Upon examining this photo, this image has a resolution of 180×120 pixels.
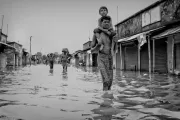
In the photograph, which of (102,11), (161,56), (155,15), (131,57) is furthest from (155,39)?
(102,11)

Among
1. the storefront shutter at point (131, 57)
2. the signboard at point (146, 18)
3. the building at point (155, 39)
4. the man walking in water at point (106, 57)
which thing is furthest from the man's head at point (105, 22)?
the storefront shutter at point (131, 57)

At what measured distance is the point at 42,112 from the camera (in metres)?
2.54

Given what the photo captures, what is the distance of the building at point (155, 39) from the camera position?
13008 millimetres

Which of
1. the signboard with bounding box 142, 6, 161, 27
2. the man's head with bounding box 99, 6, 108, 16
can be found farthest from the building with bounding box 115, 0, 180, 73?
the man's head with bounding box 99, 6, 108, 16

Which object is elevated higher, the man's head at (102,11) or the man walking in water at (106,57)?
the man's head at (102,11)

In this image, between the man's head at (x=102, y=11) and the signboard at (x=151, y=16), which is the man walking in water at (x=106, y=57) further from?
the signboard at (x=151, y=16)

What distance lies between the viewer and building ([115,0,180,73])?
42.7 feet

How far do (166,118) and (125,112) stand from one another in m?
0.55

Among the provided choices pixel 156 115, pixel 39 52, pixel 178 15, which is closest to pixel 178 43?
pixel 178 15

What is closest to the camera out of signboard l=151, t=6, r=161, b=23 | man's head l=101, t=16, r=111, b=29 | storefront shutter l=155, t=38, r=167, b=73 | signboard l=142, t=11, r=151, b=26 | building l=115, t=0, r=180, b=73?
man's head l=101, t=16, r=111, b=29

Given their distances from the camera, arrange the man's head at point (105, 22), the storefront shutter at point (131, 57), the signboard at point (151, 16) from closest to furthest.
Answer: the man's head at point (105, 22) < the signboard at point (151, 16) < the storefront shutter at point (131, 57)

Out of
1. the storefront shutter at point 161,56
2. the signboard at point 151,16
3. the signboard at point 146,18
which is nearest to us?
the storefront shutter at point 161,56

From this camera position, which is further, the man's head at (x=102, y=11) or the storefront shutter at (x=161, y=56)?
the storefront shutter at (x=161, y=56)

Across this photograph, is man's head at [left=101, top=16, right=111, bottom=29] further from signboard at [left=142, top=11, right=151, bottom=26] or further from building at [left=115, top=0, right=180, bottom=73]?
signboard at [left=142, top=11, right=151, bottom=26]
